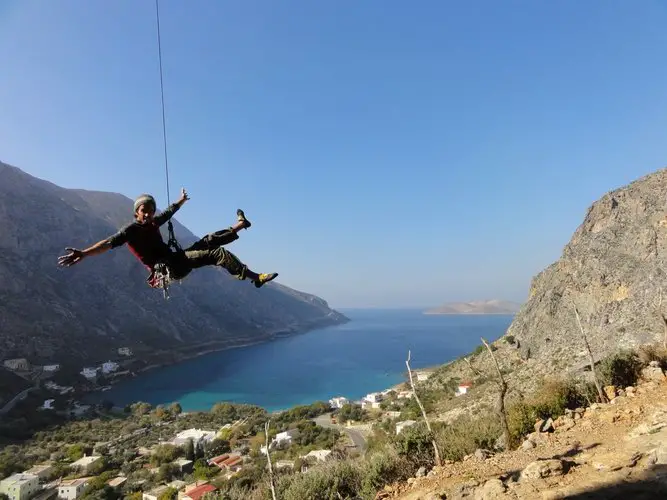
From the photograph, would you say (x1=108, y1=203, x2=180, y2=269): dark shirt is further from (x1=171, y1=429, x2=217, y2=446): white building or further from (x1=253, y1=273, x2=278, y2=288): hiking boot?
(x1=171, y1=429, x2=217, y2=446): white building

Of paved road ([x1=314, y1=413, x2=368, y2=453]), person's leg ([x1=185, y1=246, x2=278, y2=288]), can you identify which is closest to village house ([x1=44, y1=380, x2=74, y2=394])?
paved road ([x1=314, y1=413, x2=368, y2=453])

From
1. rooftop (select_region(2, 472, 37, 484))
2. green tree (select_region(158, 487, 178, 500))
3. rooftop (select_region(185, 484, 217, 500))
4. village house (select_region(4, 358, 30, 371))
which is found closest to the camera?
rooftop (select_region(185, 484, 217, 500))

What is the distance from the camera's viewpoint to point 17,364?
2253 inches

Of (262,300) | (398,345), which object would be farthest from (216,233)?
(262,300)

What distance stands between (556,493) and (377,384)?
66.7m

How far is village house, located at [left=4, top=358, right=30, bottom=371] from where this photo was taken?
56781mm

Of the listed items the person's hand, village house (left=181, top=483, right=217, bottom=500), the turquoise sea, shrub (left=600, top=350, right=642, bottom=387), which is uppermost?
the person's hand

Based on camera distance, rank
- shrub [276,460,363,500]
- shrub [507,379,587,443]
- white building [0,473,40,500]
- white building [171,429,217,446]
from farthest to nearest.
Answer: white building [171,429,217,446] < white building [0,473,40,500] < shrub [507,379,587,443] < shrub [276,460,363,500]

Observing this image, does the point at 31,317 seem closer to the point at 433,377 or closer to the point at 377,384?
the point at 377,384

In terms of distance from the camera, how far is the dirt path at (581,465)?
13.4 ft

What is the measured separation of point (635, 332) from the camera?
19641 mm

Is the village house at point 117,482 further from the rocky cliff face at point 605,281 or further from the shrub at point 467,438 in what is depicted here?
the rocky cliff face at point 605,281

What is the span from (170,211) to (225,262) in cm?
93

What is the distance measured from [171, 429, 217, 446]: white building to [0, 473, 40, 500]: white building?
9.87 m
